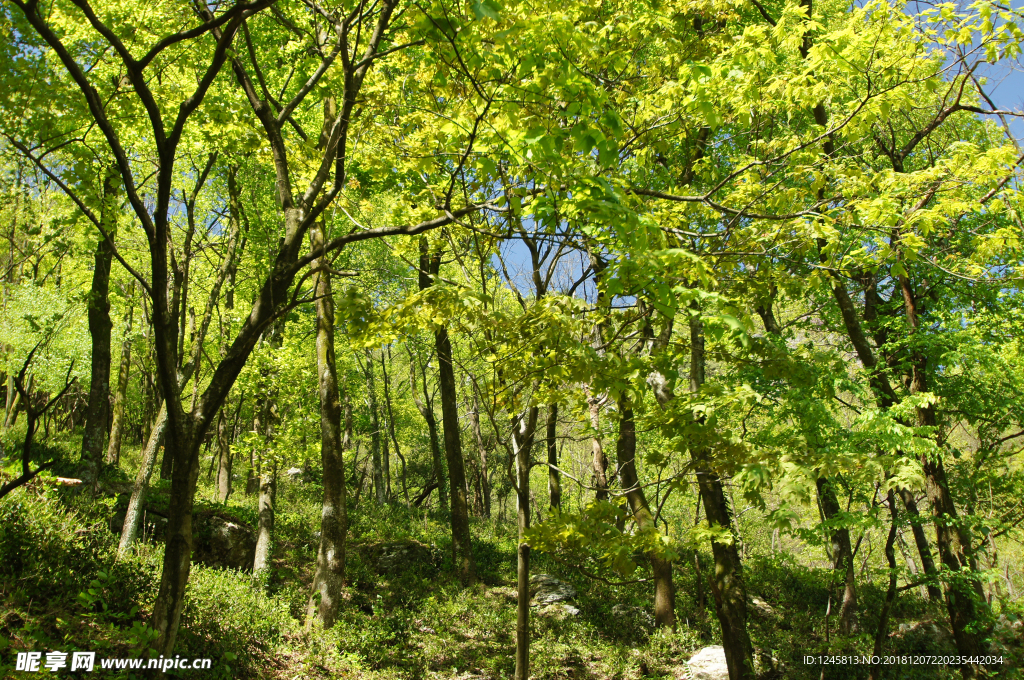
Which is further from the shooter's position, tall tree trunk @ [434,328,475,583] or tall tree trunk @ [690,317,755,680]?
tall tree trunk @ [434,328,475,583]

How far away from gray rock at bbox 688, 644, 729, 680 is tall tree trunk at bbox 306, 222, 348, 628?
19.5 feet

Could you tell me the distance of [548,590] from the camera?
12.5 m

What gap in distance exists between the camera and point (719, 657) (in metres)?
9.08

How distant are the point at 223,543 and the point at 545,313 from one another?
31.8ft

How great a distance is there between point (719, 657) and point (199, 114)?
37.4 feet

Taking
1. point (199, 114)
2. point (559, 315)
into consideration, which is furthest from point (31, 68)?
point (559, 315)

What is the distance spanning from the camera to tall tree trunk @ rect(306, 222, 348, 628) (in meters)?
7.50

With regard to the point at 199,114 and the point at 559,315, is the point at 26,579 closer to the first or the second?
the point at 199,114

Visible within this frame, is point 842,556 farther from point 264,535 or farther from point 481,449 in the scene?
point 481,449

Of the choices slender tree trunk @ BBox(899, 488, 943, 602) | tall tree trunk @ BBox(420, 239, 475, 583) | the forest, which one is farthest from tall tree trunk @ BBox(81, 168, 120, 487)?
slender tree trunk @ BBox(899, 488, 943, 602)

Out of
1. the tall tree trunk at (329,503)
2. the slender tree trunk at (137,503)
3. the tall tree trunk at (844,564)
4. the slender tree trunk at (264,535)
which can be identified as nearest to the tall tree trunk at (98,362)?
the slender tree trunk at (137,503)

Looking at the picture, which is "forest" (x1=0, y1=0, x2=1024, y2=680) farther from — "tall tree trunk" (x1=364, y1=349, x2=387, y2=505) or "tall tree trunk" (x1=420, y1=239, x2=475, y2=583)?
"tall tree trunk" (x1=364, y1=349, x2=387, y2=505)

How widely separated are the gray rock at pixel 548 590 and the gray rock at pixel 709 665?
3414 millimetres

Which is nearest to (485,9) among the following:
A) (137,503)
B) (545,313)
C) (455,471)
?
(545,313)
